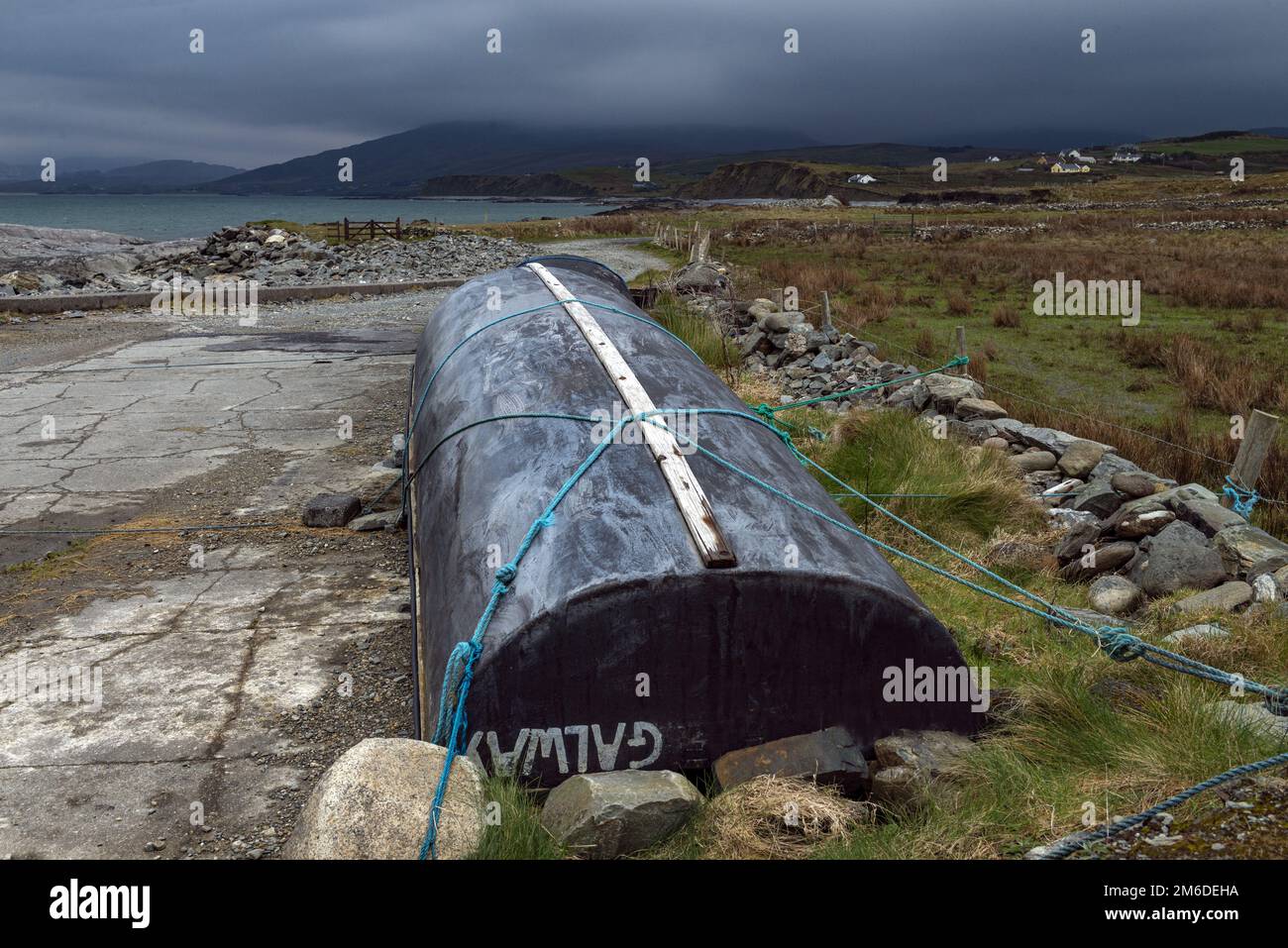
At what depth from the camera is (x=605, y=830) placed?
3.05m

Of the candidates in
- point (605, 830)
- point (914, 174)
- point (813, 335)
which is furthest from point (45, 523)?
point (914, 174)

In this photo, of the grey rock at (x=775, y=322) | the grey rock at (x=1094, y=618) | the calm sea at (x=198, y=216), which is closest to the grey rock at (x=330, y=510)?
the grey rock at (x=1094, y=618)

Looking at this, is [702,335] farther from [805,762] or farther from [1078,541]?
[805,762]

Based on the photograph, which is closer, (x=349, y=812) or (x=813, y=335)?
(x=349, y=812)

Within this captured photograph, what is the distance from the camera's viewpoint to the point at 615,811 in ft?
10.1

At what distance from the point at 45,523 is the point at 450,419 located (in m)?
3.23

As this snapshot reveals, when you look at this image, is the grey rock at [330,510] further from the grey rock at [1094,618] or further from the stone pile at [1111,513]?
the stone pile at [1111,513]

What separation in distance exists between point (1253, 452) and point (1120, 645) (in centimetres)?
347

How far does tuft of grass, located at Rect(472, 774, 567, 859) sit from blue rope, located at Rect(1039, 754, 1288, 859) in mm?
1442

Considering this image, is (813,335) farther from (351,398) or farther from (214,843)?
(214,843)

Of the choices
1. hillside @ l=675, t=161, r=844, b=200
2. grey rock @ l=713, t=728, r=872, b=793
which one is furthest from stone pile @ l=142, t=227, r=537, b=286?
hillside @ l=675, t=161, r=844, b=200

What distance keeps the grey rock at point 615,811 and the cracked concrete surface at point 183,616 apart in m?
1.05

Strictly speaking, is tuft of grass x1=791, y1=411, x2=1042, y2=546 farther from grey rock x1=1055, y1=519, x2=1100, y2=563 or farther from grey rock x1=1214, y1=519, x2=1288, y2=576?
grey rock x1=1214, y1=519, x2=1288, y2=576

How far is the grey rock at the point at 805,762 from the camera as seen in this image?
3508 millimetres
